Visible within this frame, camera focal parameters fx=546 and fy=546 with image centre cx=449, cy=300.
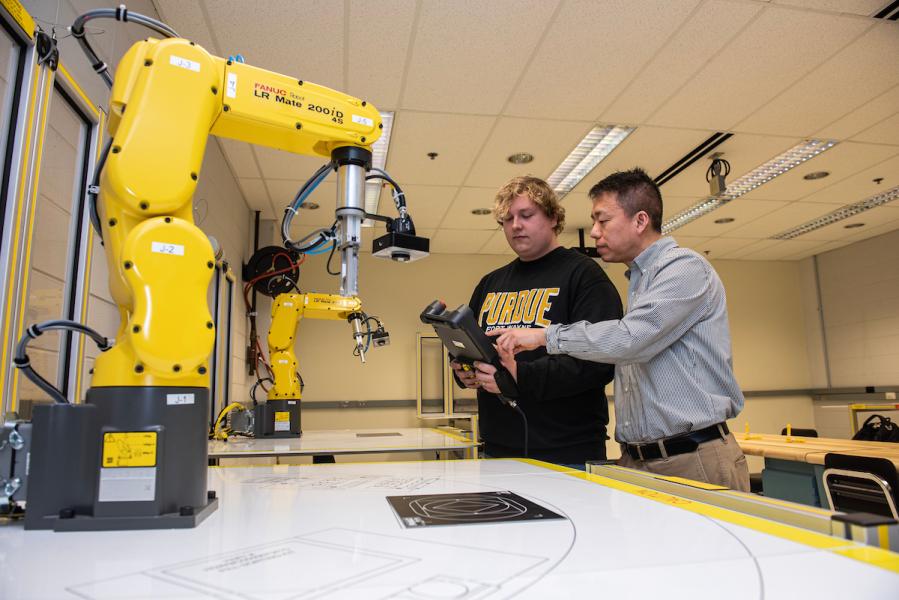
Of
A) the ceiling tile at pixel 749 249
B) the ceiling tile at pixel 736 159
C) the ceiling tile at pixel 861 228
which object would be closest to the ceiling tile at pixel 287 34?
the ceiling tile at pixel 736 159

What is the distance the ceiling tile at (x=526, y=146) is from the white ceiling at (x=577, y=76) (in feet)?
0.05

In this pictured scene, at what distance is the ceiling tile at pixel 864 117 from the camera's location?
3475 mm

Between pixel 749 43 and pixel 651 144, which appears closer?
pixel 749 43

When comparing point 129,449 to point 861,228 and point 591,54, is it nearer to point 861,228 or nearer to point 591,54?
point 591,54

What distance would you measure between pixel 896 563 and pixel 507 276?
1431 millimetres

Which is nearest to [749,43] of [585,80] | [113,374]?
[585,80]

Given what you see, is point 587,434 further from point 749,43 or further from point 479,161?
point 479,161

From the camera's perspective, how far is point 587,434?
5.14 feet

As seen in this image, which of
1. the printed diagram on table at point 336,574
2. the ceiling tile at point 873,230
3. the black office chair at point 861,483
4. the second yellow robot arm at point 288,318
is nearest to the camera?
the printed diagram on table at point 336,574

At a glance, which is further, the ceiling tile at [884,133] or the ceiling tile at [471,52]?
the ceiling tile at [884,133]

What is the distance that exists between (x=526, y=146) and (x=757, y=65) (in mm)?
1526

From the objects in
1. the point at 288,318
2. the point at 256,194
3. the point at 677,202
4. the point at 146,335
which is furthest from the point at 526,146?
the point at 146,335

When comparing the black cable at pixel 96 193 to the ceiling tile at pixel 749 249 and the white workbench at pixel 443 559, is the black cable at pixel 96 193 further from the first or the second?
the ceiling tile at pixel 749 249

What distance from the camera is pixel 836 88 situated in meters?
3.34
